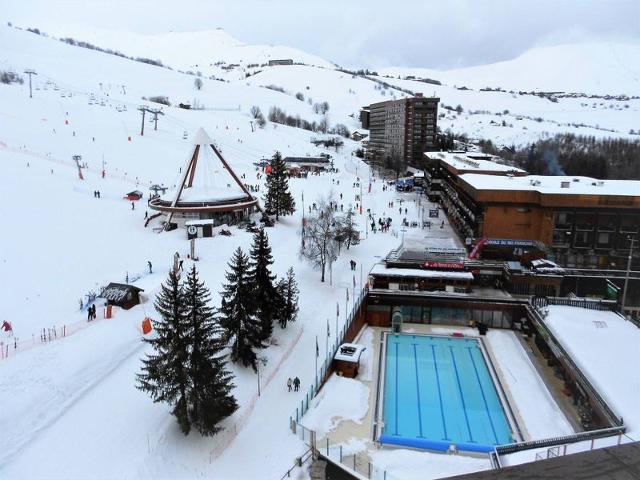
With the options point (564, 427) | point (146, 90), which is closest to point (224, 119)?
point (146, 90)

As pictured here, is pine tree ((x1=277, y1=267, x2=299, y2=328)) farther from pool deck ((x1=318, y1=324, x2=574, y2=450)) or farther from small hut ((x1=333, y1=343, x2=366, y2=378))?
pool deck ((x1=318, y1=324, x2=574, y2=450))

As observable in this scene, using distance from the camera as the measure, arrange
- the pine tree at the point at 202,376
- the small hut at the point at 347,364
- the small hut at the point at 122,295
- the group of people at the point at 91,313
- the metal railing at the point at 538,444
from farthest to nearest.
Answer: the small hut at the point at 122,295
the group of people at the point at 91,313
the small hut at the point at 347,364
the pine tree at the point at 202,376
the metal railing at the point at 538,444

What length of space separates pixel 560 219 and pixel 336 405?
2287 cm

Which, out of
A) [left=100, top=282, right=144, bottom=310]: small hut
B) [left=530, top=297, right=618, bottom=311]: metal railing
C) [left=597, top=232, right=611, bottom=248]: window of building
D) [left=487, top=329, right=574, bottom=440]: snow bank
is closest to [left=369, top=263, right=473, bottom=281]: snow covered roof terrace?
[left=487, top=329, right=574, bottom=440]: snow bank

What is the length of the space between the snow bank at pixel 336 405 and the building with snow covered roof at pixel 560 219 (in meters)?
17.8

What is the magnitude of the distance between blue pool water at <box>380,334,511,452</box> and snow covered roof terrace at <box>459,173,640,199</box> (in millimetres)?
13956

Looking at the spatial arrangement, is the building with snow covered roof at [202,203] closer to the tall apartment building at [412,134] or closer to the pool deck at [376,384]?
the pool deck at [376,384]

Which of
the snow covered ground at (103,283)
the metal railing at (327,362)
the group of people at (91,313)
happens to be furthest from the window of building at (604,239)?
the group of people at (91,313)

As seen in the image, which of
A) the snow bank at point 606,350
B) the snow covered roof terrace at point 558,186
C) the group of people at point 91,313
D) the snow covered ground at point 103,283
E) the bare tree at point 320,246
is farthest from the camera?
the snow covered roof terrace at point 558,186

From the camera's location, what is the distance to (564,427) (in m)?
18.7

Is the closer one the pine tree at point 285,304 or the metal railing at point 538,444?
the metal railing at point 538,444

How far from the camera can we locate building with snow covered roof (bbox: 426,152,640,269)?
33281 millimetres

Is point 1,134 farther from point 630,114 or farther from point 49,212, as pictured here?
point 630,114

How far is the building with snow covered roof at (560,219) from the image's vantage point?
33281 millimetres
